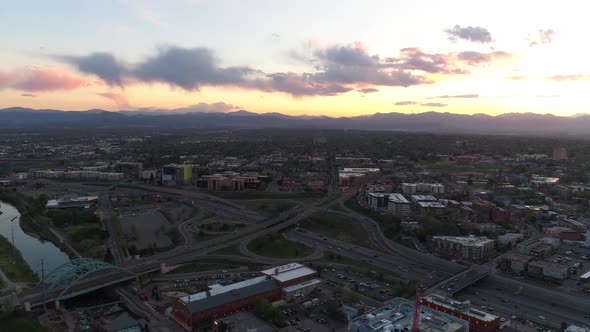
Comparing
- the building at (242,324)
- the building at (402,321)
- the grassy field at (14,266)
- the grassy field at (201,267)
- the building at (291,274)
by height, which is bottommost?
the grassy field at (14,266)

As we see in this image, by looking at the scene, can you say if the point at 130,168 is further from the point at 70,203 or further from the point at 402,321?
the point at 402,321

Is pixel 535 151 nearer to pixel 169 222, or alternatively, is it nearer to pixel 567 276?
pixel 567 276

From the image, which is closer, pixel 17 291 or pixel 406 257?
pixel 17 291

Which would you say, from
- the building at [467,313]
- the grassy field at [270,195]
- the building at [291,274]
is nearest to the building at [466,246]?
the building at [467,313]

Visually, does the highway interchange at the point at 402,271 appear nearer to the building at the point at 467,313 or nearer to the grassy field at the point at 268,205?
the grassy field at the point at 268,205

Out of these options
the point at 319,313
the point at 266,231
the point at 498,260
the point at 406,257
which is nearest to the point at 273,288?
the point at 319,313

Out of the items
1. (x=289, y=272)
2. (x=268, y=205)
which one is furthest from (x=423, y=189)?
(x=289, y=272)

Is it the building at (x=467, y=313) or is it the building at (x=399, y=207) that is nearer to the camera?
the building at (x=467, y=313)
